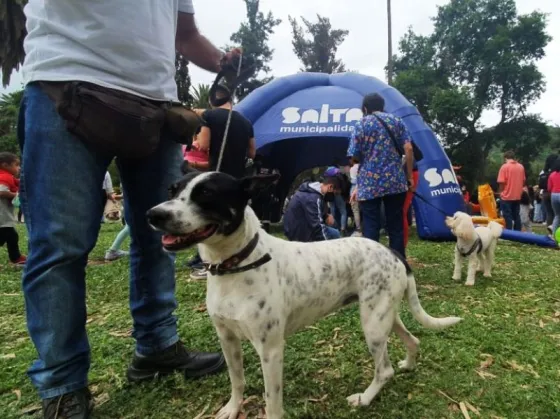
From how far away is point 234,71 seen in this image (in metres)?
2.59

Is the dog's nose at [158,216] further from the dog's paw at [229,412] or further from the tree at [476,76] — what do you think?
the tree at [476,76]

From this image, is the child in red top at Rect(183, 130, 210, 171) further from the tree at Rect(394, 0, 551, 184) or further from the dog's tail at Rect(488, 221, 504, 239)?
the tree at Rect(394, 0, 551, 184)

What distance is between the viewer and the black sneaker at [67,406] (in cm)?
181

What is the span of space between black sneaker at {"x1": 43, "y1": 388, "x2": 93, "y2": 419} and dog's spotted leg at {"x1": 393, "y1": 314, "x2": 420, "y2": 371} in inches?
64.4

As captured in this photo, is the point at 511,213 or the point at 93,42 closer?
the point at 93,42

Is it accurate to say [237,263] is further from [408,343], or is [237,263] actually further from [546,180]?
[546,180]

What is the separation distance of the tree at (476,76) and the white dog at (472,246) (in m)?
25.8

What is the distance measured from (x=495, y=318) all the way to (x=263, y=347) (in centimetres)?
252

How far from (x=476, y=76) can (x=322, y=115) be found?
29417 millimetres

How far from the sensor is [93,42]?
1.77 meters

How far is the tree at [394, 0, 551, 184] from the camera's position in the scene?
98.1 ft

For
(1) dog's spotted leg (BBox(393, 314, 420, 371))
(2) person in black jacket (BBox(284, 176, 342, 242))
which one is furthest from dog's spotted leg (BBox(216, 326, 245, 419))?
(2) person in black jacket (BBox(284, 176, 342, 242))

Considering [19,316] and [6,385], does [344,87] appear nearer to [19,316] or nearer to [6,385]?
[19,316]

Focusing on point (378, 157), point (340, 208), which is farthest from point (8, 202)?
point (340, 208)
